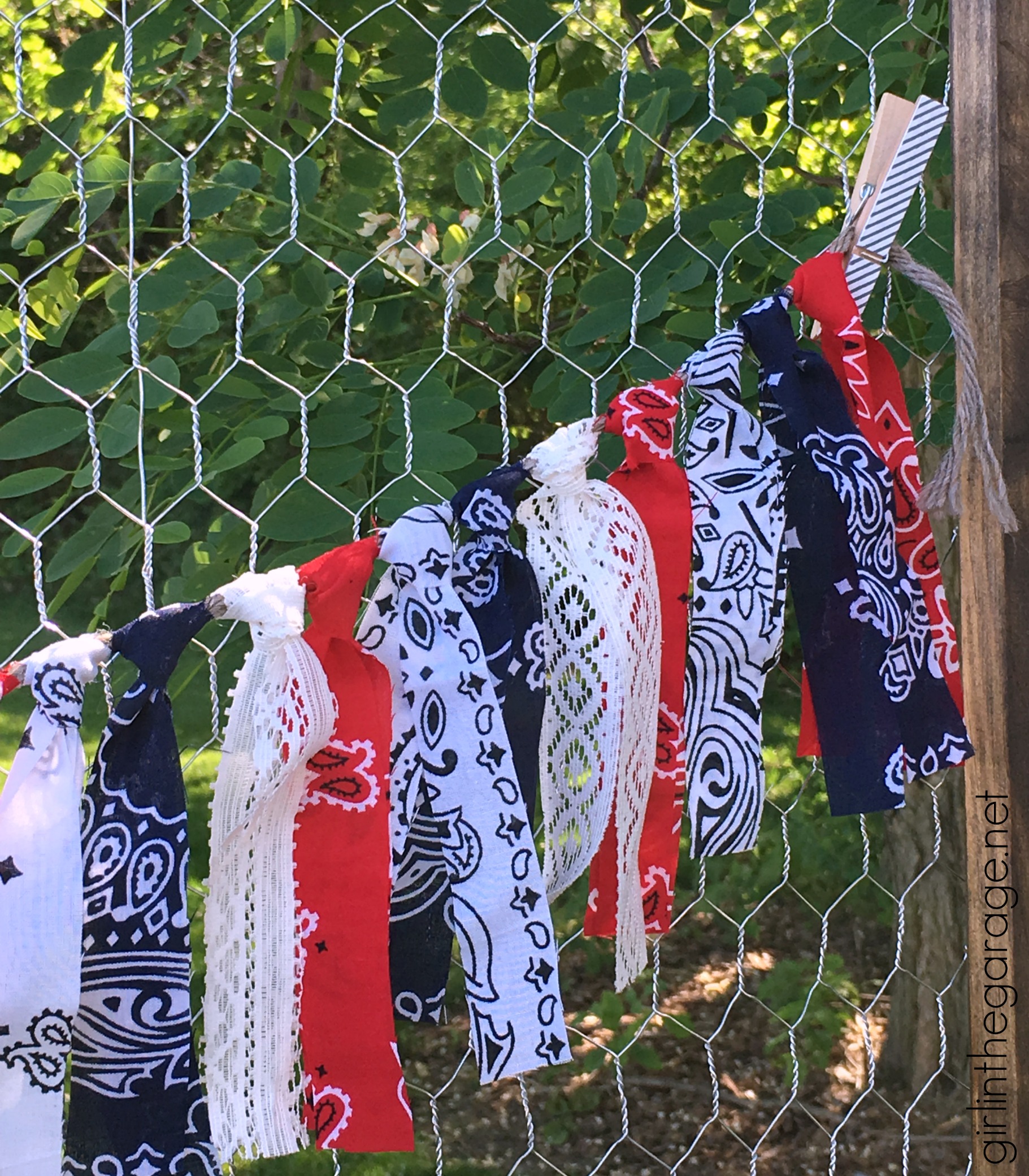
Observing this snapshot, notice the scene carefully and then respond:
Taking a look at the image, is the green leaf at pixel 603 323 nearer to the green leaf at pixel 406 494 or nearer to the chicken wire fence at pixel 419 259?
the chicken wire fence at pixel 419 259

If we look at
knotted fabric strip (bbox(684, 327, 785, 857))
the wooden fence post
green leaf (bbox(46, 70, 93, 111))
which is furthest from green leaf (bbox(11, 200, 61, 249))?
the wooden fence post

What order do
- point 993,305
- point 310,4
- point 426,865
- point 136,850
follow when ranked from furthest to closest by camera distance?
1. point 310,4
2. point 993,305
3. point 426,865
4. point 136,850

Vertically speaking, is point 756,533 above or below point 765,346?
Result: below

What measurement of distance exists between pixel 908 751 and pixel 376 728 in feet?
1.12

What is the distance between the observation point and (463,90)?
0.87 meters

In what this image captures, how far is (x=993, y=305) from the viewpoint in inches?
33.4

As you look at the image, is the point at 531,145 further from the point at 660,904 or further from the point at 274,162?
the point at 660,904

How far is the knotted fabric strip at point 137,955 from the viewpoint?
523mm

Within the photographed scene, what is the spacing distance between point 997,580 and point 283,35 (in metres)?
0.66

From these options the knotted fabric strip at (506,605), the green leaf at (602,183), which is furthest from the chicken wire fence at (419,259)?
the knotted fabric strip at (506,605)

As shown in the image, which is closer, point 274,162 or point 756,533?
point 756,533

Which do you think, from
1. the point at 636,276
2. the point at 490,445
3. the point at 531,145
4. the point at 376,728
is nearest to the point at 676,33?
the point at 531,145

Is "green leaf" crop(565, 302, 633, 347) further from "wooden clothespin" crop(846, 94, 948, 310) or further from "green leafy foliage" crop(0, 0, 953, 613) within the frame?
"wooden clothespin" crop(846, 94, 948, 310)

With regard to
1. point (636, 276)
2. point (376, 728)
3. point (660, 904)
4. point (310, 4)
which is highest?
point (310, 4)
